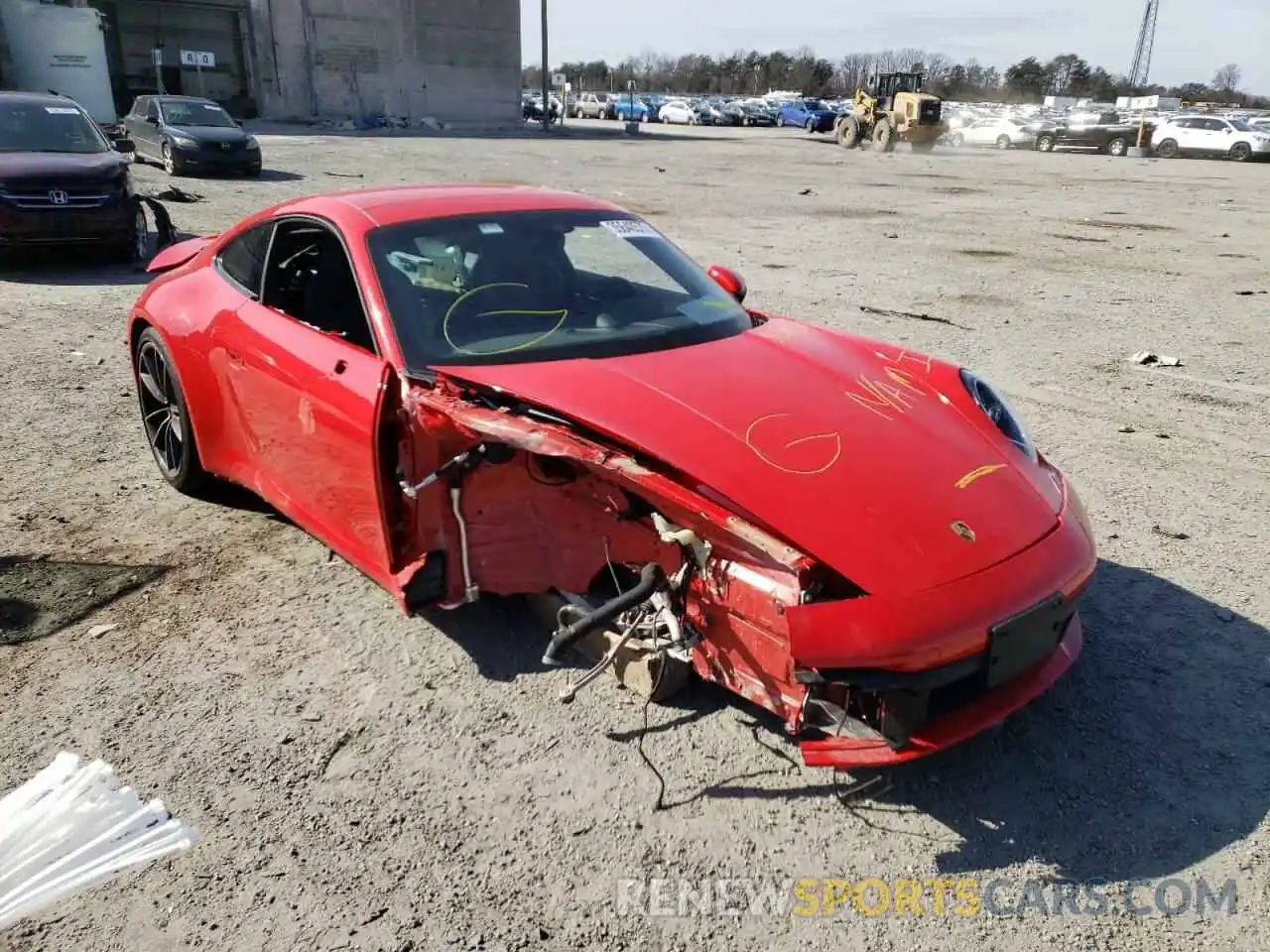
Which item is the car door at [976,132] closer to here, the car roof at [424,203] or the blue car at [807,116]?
the blue car at [807,116]

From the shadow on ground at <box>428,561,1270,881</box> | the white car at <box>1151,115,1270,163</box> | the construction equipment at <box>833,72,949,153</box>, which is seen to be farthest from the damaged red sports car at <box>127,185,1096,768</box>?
the white car at <box>1151,115,1270,163</box>

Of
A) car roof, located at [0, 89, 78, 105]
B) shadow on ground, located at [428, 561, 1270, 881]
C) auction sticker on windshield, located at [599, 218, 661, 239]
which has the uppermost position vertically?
car roof, located at [0, 89, 78, 105]

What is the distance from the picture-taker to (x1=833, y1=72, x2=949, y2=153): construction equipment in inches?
1289

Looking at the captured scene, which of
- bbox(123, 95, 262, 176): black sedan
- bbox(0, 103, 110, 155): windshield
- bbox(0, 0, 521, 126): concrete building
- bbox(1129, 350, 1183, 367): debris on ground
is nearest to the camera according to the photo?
bbox(1129, 350, 1183, 367): debris on ground

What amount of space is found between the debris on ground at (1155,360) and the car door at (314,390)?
5973mm

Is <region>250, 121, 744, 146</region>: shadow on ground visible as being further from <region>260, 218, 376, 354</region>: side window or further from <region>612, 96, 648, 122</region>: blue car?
<region>260, 218, 376, 354</region>: side window

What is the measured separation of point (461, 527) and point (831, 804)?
1419 mm

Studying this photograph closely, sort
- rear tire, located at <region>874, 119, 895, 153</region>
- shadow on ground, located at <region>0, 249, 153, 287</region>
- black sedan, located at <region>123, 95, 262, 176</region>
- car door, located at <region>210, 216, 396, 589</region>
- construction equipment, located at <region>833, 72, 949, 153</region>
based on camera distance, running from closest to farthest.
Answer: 1. car door, located at <region>210, 216, 396, 589</region>
2. shadow on ground, located at <region>0, 249, 153, 287</region>
3. black sedan, located at <region>123, 95, 262, 176</region>
4. construction equipment, located at <region>833, 72, 949, 153</region>
5. rear tire, located at <region>874, 119, 895, 153</region>

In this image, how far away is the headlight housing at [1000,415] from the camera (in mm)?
3244

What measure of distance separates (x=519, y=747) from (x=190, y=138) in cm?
1774

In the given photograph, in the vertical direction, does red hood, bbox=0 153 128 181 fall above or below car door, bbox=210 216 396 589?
above

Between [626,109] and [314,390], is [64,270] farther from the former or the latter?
[626,109]

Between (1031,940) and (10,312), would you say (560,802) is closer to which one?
(1031,940)

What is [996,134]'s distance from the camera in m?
40.3
